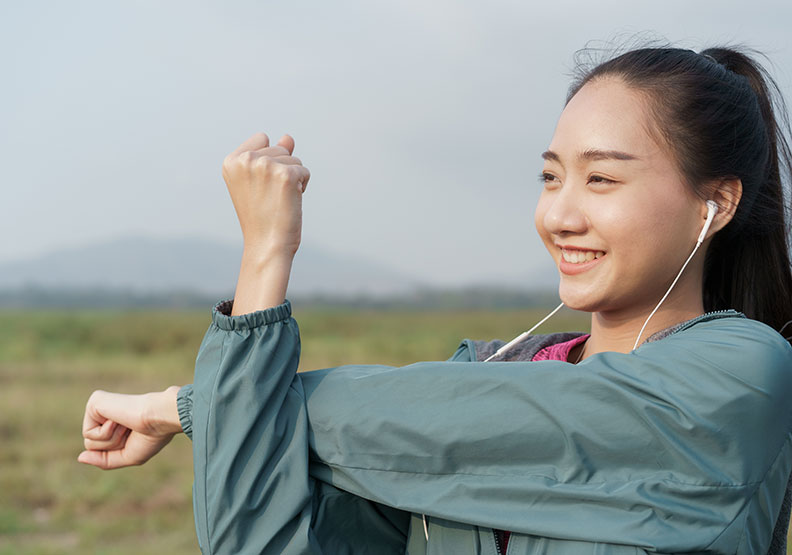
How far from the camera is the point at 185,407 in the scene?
5.35 feet

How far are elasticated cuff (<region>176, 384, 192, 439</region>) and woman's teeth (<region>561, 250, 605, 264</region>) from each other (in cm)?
A: 80

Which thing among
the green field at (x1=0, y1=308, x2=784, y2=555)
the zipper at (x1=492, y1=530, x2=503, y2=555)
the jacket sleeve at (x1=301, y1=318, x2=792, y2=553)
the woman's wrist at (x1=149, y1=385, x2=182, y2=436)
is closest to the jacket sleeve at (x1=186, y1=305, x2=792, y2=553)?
the jacket sleeve at (x1=301, y1=318, x2=792, y2=553)

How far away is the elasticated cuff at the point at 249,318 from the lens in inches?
57.8

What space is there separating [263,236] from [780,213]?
121cm

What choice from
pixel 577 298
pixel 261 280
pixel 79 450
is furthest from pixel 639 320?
pixel 79 450

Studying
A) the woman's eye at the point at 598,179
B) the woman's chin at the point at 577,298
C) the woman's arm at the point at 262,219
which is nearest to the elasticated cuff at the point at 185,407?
the woman's arm at the point at 262,219

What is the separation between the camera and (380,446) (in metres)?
1.46

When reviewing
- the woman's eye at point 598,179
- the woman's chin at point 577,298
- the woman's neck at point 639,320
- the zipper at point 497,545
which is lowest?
the zipper at point 497,545

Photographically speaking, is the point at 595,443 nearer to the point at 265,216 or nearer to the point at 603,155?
the point at 603,155

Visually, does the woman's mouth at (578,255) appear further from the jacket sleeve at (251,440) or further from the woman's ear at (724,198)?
the jacket sleeve at (251,440)

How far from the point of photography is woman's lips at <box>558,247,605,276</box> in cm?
172

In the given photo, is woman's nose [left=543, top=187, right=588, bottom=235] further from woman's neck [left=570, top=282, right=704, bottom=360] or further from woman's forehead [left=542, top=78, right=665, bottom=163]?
woman's neck [left=570, top=282, right=704, bottom=360]

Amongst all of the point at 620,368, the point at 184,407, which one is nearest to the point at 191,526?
the point at 184,407

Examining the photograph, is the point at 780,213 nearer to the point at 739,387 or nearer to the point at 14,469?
the point at 739,387
